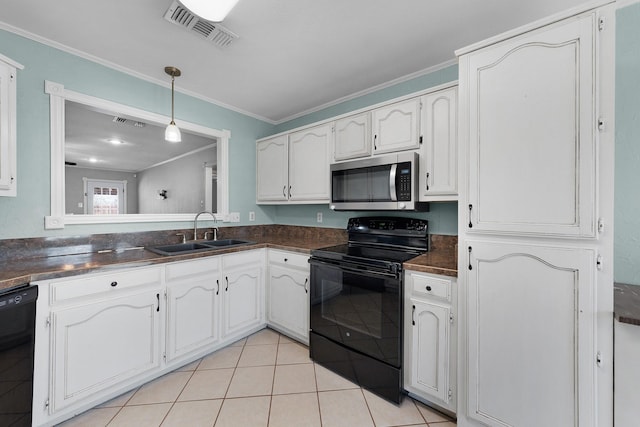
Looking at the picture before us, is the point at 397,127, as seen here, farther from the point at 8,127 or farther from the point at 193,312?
the point at 8,127

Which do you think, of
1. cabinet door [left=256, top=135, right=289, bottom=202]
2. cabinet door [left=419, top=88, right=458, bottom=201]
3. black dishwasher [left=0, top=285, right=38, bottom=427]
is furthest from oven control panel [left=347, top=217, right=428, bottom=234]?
black dishwasher [left=0, top=285, right=38, bottom=427]

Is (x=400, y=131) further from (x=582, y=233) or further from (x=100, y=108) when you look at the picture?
(x=100, y=108)

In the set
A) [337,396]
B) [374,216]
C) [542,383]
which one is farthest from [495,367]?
[374,216]

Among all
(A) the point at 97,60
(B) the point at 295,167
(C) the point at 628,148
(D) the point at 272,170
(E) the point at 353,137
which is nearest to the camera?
A: (C) the point at 628,148

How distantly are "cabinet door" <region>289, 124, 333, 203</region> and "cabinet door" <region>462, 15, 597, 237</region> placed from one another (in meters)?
1.31

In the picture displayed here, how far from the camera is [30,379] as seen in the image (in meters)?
1.35

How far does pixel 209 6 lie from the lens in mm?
1245

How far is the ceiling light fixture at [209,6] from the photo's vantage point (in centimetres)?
123

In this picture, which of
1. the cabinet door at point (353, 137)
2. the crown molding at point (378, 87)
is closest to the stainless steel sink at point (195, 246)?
the cabinet door at point (353, 137)

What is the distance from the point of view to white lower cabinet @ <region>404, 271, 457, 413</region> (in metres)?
1.50

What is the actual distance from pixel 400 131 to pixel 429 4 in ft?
2.48

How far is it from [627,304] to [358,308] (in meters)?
1.32

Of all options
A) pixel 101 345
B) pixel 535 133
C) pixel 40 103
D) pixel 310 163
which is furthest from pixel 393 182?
pixel 40 103

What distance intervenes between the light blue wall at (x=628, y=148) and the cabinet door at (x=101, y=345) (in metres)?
2.89
